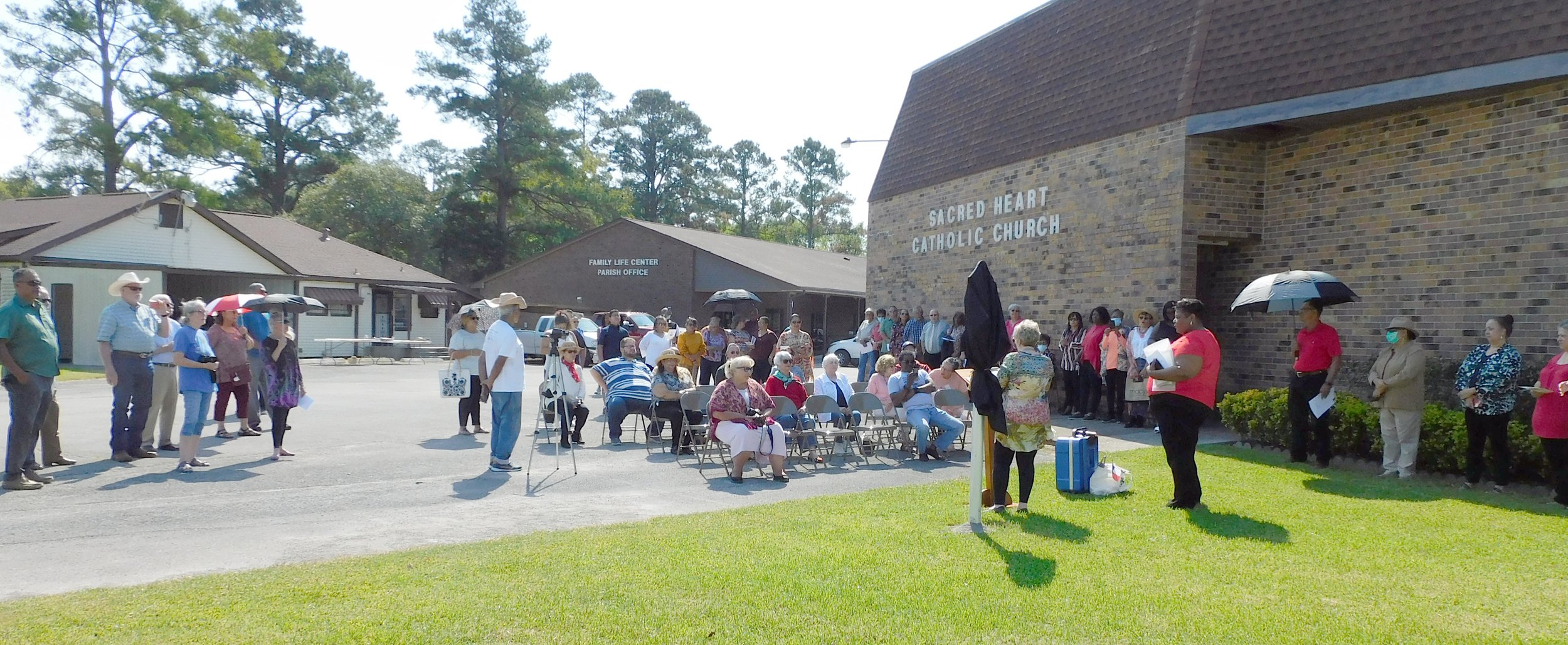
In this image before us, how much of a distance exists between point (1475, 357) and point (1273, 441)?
8.09ft

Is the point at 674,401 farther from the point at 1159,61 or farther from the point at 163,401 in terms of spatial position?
the point at 1159,61

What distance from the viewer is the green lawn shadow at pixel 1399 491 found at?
7.75m

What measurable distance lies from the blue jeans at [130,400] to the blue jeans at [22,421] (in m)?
1.12

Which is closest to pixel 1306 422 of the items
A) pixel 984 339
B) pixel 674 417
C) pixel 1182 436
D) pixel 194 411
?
pixel 1182 436

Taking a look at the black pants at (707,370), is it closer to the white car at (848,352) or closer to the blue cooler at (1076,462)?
the blue cooler at (1076,462)

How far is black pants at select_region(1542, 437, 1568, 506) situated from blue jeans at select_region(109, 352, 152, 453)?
12.1m

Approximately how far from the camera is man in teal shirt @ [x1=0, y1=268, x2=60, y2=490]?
775 centimetres

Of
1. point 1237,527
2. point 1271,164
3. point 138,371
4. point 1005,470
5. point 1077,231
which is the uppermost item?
point 1271,164

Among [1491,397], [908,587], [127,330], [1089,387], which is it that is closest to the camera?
[908,587]

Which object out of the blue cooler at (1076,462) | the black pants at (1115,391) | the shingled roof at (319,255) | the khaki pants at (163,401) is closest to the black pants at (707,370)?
the black pants at (1115,391)

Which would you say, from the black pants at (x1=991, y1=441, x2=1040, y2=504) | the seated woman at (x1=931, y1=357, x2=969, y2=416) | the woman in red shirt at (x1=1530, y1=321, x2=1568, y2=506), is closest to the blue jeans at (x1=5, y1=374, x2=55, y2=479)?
the black pants at (x1=991, y1=441, x2=1040, y2=504)

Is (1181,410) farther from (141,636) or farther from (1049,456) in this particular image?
(141,636)

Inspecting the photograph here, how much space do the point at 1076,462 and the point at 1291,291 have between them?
3031 millimetres

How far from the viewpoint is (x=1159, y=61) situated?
13930mm
